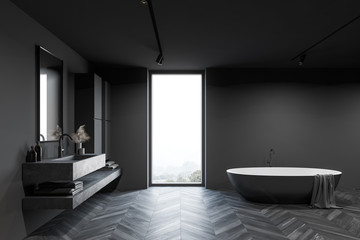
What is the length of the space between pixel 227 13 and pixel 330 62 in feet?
11.3

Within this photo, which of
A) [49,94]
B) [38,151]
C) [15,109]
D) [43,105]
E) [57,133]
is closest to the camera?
[15,109]

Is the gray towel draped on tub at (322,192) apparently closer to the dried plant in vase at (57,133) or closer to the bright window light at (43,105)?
the dried plant in vase at (57,133)

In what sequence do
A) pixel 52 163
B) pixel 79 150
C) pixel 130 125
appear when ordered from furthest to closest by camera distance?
pixel 130 125
pixel 79 150
pixel 52 163

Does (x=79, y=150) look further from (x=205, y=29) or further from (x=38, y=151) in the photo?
(x=205, y=29)

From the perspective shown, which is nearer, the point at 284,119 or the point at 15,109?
the point at 15,109

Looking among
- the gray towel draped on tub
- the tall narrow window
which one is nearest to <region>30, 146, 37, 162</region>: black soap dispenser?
the tall narrow window

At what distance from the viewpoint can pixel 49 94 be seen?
14.8 ft

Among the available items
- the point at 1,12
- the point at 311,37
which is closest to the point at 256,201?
the point at 311,37

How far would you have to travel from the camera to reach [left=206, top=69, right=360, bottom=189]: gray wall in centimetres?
711

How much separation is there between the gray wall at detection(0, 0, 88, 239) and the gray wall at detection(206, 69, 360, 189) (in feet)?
12.4

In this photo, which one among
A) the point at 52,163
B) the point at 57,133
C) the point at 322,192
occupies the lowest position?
the point at 322,192

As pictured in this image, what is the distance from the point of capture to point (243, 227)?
421cm

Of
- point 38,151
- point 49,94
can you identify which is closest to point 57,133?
point 49,94

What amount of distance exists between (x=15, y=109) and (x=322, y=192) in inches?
166
